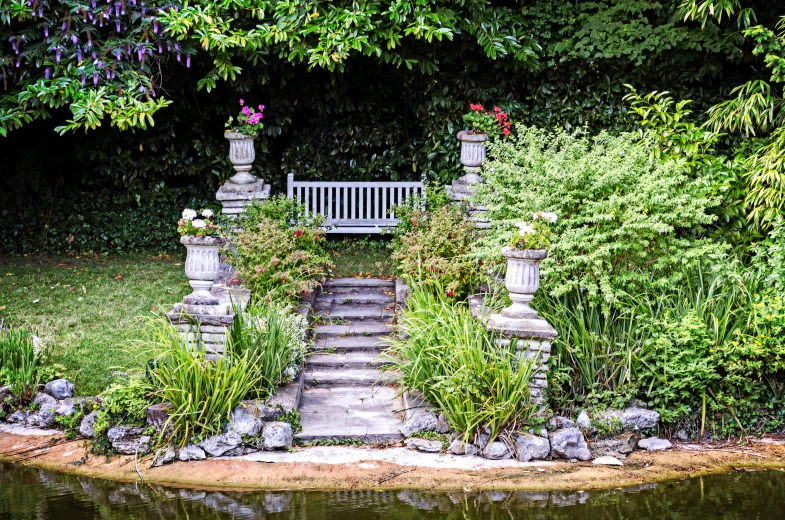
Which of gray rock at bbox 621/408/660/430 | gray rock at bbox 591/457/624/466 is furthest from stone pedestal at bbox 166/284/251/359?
gray rock at bbox 621/408/660/430

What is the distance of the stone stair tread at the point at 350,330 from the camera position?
8.16 meters

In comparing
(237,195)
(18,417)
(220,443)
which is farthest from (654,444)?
(237,195)

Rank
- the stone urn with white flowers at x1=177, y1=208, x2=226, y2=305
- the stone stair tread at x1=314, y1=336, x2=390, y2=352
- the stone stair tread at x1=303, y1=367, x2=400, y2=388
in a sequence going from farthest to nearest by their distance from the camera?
the stone stair tread at x1=314, y1=336, x2=390, y2=352 → the stone stair tread at x1=303, y1=367, x2=400, y2=388 → the stone urn with white flowers at x1=177, y1=208, x2=226, y2=305

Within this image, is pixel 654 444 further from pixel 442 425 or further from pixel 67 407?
pixel 67 407

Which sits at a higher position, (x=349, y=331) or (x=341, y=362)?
(x=349, y=331)

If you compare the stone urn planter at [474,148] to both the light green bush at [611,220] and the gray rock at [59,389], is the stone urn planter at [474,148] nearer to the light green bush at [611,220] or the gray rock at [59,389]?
the light green bush at [611,220]

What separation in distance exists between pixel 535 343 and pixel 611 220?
58.8 inches

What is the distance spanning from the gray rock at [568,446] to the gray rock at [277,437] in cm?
193

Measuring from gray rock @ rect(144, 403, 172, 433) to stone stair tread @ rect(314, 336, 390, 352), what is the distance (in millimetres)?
1882

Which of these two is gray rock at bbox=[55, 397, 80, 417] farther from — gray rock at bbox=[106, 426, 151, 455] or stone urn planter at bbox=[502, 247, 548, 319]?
stone urn planter at bbox=[502, 247, 548, 319]

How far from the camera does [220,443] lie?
620cm

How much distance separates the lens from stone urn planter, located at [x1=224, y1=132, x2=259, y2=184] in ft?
31.2

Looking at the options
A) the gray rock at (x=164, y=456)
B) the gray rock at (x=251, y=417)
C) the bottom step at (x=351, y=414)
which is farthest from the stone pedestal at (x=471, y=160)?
the gray rock at (x=164, y=456)

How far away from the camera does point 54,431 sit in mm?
6617
